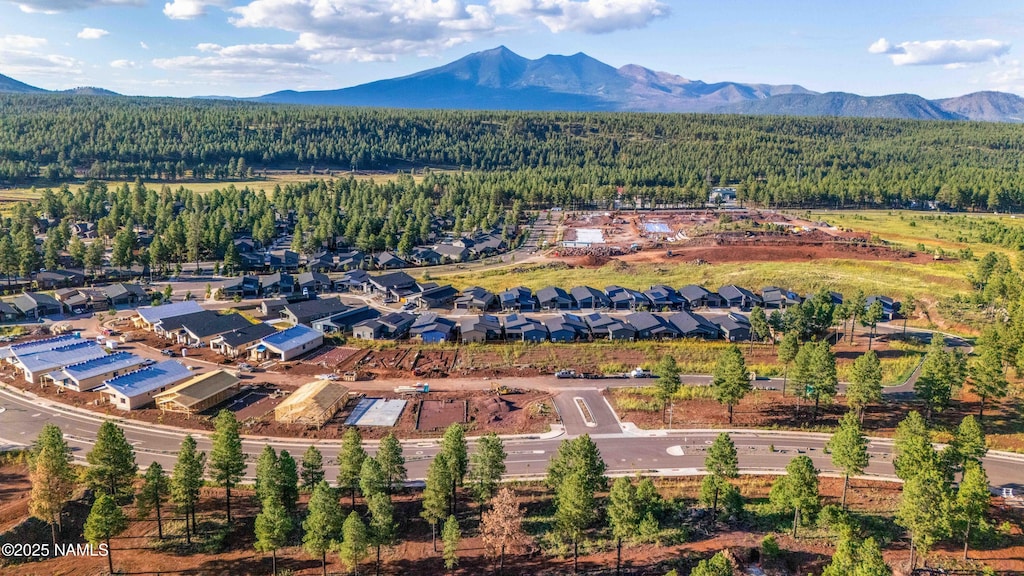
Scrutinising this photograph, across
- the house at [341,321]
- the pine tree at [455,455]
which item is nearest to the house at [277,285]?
the house at [341,321]

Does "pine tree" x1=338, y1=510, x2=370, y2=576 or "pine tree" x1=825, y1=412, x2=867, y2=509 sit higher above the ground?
"pine tree" x1=825, y1=412, x2=867, y2=509

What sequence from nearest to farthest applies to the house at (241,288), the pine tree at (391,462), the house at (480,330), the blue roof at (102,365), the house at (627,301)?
the pine tree at (391,462)
the blue roof at (102,365)
the house at (480,330)
the house at (627,301)
the house at (241,288)

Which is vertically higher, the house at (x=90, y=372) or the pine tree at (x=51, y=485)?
the pine tree at (x=51, y=485)

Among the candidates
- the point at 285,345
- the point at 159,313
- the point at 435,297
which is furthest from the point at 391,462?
the point at 159,313

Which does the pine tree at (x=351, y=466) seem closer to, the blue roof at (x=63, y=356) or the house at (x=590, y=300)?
the blue roof at (x=63, y=356)

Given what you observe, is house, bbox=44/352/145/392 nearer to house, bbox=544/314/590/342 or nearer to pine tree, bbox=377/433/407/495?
pine tree, bbox=377/433/407/495

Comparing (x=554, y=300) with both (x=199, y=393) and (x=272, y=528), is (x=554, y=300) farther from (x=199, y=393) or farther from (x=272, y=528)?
(x=272, y=528)

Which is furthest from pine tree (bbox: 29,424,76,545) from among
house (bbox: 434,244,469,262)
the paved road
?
house (bbox: 434,244,469,262)
